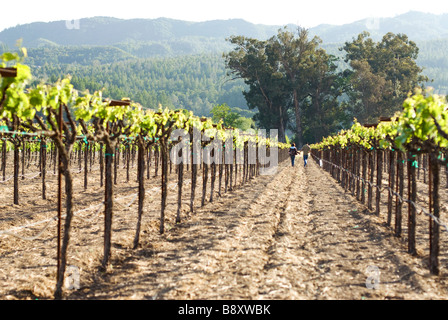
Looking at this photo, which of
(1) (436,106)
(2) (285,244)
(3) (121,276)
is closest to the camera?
(1) (436,106)

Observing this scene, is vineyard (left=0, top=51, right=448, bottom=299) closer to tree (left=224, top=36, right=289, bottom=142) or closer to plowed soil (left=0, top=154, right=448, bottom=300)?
plowed soil (left=0, top=154, right=448, bottom=300)

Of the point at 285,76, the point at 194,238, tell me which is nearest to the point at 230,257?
the point at 194,238

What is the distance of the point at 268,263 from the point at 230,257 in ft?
2.65

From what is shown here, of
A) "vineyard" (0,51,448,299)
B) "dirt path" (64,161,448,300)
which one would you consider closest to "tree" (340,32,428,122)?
"vineyard" (0,51,448,299)

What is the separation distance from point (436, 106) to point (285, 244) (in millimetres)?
4408

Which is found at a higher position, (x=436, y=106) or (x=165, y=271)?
(x=436, y=106)

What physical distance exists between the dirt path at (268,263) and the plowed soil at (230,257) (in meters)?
0.02

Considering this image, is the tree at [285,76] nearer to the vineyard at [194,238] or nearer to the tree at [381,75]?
the tree at [381,75]

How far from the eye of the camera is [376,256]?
8.66 meters

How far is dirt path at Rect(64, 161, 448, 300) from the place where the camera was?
6617 mm

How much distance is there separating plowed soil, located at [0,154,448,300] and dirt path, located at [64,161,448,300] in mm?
19

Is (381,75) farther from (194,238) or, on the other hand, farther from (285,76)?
(194,238)
